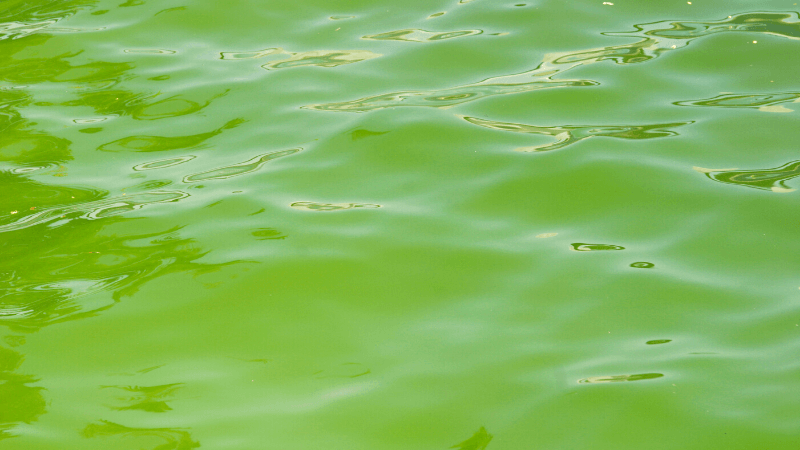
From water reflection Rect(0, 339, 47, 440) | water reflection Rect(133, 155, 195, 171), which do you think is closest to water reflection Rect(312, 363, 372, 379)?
water reflection Rect(0, 339, 47, 440)

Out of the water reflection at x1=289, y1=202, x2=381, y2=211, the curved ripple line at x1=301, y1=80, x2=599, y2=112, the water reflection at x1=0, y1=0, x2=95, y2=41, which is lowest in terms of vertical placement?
the water reflection at x1=289, y1=202, x2=381, y2=211

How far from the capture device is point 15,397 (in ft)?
6.08

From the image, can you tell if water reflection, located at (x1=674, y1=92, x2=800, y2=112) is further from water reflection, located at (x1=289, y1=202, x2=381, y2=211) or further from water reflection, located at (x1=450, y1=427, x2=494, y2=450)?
water reflection, located at (x1=450, y1=427, x2=494, y2=450)

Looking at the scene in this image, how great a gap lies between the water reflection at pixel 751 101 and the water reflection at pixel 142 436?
2.15 m

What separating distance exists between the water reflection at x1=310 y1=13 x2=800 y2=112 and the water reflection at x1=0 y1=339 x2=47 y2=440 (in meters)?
1.53

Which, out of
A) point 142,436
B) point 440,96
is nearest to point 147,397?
point 142,436

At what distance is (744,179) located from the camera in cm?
244

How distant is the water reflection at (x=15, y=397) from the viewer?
5.87 ft

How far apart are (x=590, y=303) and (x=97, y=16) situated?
299cm

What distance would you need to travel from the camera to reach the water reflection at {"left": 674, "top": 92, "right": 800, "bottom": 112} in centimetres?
284

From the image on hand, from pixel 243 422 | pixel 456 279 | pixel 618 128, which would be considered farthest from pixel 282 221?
pixel 618 128

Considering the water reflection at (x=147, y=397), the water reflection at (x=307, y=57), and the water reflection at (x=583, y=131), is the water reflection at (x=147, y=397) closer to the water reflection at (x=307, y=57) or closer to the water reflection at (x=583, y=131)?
the water reflection at (x=583, y=131)

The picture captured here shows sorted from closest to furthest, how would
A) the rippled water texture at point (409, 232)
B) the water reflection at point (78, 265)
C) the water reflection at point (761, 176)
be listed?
the rippled water texture at point (409, 232), the water reflection at point (78, 265), the water reflection at point (761, 176)

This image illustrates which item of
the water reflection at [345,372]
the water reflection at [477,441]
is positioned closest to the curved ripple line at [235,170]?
the water reflection at [345,372]
